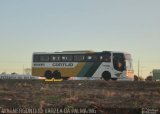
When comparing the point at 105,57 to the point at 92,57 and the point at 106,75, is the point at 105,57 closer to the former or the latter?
the point at 92,57

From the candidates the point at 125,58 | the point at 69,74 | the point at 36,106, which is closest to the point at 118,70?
the point at 125,58

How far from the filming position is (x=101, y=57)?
53.9 meters

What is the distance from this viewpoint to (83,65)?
54.7m

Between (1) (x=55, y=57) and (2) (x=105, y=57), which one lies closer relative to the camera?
(2) (x=105, y=57)

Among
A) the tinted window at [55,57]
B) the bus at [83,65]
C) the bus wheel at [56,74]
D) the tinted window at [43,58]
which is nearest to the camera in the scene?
A: the bus at [83,65]

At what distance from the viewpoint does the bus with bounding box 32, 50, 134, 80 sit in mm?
53656

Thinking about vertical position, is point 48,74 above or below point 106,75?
above

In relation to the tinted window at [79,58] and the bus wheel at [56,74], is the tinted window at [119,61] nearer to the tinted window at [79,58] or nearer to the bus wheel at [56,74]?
the tinted window at [79,58]

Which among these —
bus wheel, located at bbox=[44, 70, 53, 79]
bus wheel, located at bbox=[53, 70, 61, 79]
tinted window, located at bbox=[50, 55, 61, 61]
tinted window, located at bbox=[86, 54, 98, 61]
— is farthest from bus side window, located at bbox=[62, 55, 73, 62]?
bus wheel, located at bbox=[44, 70, 53, 79]

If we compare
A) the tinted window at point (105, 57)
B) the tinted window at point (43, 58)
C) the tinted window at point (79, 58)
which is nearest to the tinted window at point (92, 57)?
the tinted window at point (105, 57)

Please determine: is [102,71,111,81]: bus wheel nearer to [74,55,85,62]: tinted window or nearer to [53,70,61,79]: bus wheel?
[74,55,85,62]: tinted window

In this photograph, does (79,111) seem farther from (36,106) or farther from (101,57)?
(101,57)

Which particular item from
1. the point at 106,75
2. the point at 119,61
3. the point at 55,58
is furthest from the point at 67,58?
the point at 119,61

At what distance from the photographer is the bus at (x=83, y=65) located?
53.7 m
